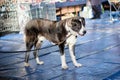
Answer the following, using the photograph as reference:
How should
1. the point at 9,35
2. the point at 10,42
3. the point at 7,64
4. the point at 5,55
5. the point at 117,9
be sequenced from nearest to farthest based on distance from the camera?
the point at 7,64
the point at 5,55
the point at 10,42
the point at 9,35
the point at 117,9

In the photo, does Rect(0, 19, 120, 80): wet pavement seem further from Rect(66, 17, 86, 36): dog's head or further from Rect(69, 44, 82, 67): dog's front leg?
Rect(66, 17, 86, 36): dog's head

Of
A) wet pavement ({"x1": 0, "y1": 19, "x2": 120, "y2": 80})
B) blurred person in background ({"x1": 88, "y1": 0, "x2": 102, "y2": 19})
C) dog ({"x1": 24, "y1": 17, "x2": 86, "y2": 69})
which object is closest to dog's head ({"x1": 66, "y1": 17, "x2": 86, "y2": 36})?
dog ({"x1": 24, "y1": 17, "x2": 86, "y2": 69})

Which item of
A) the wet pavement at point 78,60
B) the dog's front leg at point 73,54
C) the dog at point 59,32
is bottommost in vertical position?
the wet pavement at point 78,60

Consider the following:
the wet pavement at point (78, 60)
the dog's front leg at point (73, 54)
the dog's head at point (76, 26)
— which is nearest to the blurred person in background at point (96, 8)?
the wet pavement at point (78, 60)

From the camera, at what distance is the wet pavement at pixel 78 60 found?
6.01 meters

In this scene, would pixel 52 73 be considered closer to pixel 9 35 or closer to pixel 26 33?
pixel 26 33

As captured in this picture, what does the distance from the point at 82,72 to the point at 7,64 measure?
6.39ft

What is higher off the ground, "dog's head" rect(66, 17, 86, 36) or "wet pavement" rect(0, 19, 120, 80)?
"dog's head" rect(66, 17, 86, 36)

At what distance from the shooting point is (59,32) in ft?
20.7

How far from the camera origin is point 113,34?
34.8ft

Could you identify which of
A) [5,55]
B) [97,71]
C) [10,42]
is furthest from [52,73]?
[10,42]

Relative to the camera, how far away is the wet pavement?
19.7 ft

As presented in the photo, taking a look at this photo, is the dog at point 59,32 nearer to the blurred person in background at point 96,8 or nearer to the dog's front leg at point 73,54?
the dog's front leg at point 73,54

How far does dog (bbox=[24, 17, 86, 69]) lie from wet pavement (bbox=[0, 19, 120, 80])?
0.84 ft
